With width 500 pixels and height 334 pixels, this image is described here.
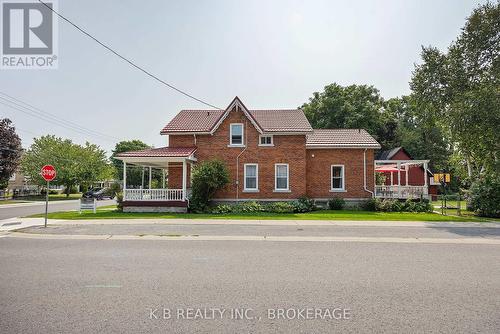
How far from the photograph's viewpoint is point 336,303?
5.71 metres

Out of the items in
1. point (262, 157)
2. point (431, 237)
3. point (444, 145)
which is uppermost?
point (444, 145)

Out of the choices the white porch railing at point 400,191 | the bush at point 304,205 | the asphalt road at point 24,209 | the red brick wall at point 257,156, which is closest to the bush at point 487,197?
the white porch railing at point 400,191

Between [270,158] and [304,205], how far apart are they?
4.44 meters

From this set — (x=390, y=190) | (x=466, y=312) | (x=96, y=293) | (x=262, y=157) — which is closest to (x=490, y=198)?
(x=390, y=190)

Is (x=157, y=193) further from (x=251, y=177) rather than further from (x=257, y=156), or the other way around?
(x=257, y=156)

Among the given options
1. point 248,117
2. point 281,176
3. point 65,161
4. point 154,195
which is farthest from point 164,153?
point 65,161

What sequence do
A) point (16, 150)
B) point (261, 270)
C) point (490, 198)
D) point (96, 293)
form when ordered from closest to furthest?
point (96, 293) < point (261, 270) < point (490, 198) < point (16, 150)

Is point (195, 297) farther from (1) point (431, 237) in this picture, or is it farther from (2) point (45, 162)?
(2) point (45, 162)

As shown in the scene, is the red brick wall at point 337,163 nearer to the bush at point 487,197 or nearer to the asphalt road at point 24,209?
the bush at point 487,197

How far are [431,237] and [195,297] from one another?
36.9 ft

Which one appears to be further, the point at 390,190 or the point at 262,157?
the point at 390,190

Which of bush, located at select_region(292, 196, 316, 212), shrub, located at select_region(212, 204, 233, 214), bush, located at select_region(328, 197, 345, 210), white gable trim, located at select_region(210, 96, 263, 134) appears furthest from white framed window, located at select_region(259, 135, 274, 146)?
bush, located at select_region(328, 197, 345, 210)

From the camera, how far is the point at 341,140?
88.3 ft

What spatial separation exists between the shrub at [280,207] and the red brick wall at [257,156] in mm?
2112
